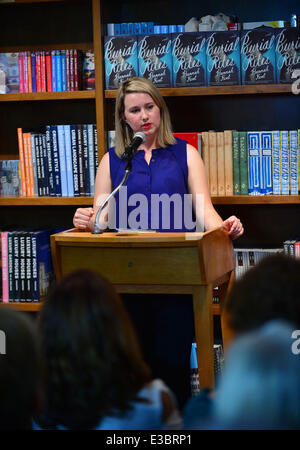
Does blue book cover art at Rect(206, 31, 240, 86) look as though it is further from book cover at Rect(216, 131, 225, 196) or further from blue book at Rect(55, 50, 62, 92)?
blue book at Rect(55, 50, 62, 92)

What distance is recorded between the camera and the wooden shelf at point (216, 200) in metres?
2.82

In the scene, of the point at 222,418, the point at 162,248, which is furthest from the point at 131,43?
the point at 222,418

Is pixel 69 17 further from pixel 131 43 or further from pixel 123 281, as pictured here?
pixel 123 281

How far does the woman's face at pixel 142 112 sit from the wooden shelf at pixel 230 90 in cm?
38

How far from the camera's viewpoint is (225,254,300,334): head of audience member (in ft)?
3.34

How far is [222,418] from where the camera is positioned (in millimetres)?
877

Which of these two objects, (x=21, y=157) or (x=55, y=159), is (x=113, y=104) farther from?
(x=21, y=157)

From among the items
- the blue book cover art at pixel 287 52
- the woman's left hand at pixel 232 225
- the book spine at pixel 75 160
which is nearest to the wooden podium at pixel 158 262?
the woman's left hand at pixel 232 225

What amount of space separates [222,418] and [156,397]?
230mm

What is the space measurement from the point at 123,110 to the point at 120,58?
43 cm

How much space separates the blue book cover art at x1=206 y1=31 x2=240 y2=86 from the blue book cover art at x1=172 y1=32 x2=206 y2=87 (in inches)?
1.0

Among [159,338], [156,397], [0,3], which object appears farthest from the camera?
[0,3]

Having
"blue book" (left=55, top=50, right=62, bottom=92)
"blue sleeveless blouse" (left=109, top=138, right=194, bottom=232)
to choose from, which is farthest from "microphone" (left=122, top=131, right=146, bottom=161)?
"blue book" (left=55, top=50, right=62, bottom=92)

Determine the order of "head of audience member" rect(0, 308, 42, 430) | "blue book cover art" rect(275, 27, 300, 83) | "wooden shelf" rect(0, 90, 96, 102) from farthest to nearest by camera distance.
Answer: "wooden shelf" rect(0, 90, 96, 102)
"blue book cover art" rect(275, 27, 300, 83)
"head of audience member" rect(0, 308, 42, 430)
